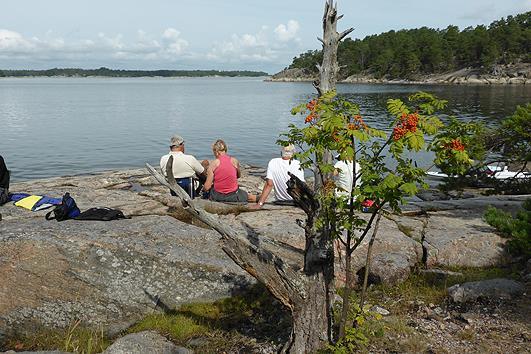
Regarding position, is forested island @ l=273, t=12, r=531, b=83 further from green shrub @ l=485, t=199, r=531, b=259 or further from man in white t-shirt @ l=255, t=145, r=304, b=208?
green shrub @ l=485, t=199, r=531, b=259

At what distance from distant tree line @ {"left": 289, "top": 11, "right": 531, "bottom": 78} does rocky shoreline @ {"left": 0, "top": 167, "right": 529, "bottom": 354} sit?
10707 cm

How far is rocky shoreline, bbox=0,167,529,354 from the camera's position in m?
7.39

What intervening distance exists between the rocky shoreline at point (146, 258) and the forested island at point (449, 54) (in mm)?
89525

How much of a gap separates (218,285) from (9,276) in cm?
333

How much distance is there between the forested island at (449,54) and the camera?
11788 cm

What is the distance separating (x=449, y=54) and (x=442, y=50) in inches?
140

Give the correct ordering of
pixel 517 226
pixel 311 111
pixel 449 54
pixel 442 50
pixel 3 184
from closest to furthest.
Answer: pixel 311 111 → pixel 517 226 → pixel 3 184 → pixel 449 54 → pixel 442 50

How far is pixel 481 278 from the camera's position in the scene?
27.0 ft

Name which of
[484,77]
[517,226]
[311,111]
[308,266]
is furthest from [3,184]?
[484,77]

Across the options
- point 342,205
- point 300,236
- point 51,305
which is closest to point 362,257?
point 300,236

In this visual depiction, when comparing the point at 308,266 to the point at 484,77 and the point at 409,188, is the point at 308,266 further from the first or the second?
the point at 484,77

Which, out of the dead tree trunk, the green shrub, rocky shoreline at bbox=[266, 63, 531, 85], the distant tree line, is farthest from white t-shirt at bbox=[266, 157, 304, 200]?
rocky shoreline at bbox=[266, 63, 531, 85]

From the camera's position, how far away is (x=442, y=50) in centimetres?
13312

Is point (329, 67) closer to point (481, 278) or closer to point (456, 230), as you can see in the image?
point (481, 278)
